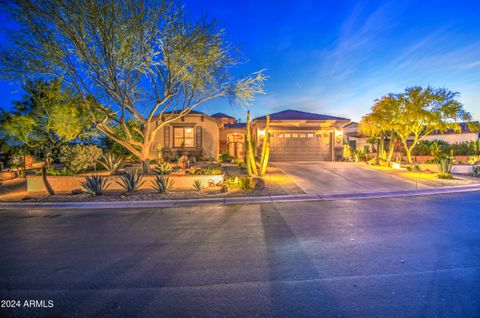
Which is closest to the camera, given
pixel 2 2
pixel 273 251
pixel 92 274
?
pixel 92 274

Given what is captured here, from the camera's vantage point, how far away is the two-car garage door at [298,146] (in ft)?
69.4

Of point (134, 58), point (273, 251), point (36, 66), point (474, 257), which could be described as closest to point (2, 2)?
point (36, 66)

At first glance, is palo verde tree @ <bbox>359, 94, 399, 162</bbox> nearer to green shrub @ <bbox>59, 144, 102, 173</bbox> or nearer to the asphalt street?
the asphalt street

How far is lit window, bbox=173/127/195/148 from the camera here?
21234mm

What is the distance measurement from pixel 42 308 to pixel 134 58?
10273 millimetres

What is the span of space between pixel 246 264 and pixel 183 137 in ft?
59.8

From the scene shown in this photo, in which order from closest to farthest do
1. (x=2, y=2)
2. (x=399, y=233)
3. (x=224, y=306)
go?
(x=224, y=306)
(x=399, y=233)
(x=2, y=2)

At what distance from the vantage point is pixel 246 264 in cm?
407

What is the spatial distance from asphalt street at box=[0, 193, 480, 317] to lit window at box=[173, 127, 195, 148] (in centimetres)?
1428

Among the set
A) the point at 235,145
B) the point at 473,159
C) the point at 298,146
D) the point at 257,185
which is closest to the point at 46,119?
the point at 235,145

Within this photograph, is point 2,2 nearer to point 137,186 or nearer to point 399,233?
point 137,186

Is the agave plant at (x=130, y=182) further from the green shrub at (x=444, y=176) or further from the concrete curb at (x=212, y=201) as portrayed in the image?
the green shrub at (x=444, y=176)

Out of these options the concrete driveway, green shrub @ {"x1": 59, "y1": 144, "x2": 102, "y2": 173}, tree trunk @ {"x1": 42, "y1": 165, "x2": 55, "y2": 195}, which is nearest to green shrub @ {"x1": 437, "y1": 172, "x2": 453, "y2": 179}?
the concrete driveway

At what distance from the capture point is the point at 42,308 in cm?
297
